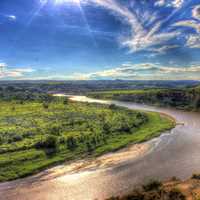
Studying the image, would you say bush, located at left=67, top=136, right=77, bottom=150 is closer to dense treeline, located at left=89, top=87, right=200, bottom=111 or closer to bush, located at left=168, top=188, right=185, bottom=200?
bush, located at left=168, top=188, right=185, bottom=200

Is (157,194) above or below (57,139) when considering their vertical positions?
below

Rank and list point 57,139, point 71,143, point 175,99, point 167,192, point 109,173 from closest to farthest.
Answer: point 167,192, point 109,173, point 71,143, point 57,139, point 175,99

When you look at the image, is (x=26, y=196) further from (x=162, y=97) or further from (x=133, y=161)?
(x=162, y=97)

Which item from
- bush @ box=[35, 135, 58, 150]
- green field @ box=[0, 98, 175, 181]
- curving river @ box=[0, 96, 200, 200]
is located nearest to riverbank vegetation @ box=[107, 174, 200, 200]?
curving river @ box=[0, 96, 200, 200]

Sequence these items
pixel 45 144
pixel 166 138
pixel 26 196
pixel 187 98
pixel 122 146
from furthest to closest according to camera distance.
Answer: pixel 187 98 → pixel 166 138 → pixel 122 146 → pixel 45 144 → pixel 26 196

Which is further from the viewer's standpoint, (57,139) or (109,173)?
(57,139)

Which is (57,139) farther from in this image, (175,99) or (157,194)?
(175,99)

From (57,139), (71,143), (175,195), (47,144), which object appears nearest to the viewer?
(175,195)

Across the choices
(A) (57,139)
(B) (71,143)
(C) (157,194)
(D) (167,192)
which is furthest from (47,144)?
(D) (167,192)

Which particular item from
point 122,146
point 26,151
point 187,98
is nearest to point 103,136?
point 122,146
